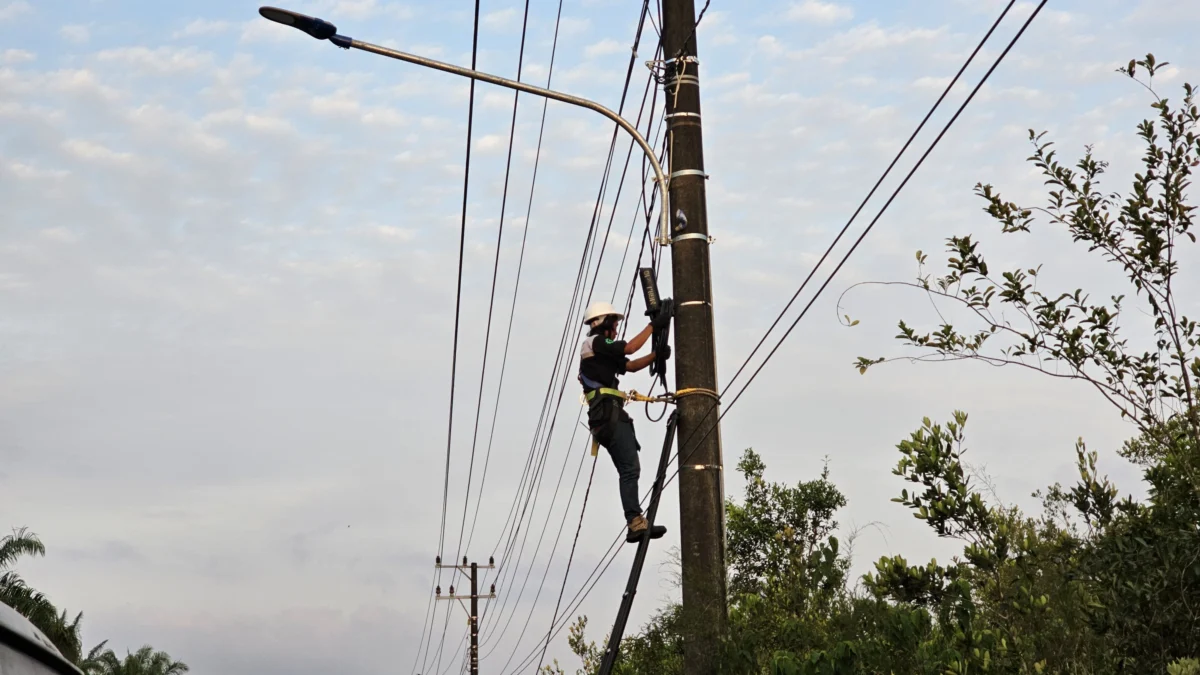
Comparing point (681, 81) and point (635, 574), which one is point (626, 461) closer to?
point (635, 574)

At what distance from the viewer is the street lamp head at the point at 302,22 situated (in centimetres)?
919

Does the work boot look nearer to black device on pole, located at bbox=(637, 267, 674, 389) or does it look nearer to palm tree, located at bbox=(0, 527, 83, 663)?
black device on pole, located at bbox=(637, 267, 674, 389)

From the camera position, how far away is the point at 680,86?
10.3m

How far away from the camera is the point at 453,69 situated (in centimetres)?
968

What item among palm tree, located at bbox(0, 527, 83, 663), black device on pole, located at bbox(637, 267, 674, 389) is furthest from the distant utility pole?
black device on pole, located at bbox(637, 267, 674, 389)

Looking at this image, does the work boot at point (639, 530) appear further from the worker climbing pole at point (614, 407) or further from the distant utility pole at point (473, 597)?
the distant utility pole at point (473, 597)

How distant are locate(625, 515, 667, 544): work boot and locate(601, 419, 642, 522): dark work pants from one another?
14 cm

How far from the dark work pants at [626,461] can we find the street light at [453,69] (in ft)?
6.09

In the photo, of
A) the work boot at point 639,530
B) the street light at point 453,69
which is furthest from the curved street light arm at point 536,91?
the work boot at point 639,530

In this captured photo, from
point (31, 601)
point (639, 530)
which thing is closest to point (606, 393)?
point (639, 530)

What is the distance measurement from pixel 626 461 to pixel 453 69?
144 inches

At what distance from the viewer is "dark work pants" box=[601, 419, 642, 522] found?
35.2 feet

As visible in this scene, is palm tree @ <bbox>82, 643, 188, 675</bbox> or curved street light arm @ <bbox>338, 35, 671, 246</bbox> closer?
curved street light arm @ <bbox>338, 35, 671, 246</bbox>

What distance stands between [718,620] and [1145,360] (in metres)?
3.61
